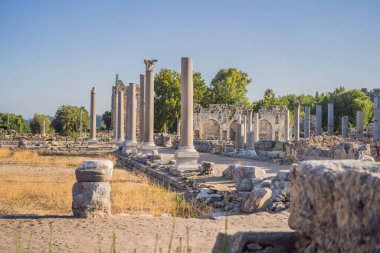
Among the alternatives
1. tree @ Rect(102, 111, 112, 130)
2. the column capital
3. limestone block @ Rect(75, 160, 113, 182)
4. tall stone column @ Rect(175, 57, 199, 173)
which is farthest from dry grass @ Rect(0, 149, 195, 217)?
tree @ Rect(102, 111, 112, 130)

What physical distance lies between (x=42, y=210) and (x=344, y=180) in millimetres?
7553

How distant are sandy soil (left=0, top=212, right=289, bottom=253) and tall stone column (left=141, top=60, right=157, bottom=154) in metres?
13.3

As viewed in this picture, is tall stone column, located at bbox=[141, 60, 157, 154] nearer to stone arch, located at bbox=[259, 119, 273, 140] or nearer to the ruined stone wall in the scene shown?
the ruined stone wall

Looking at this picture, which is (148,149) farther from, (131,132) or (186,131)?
(186,131)

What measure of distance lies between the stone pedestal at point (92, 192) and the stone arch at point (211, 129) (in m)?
46.0

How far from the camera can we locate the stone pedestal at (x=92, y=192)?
7734mm

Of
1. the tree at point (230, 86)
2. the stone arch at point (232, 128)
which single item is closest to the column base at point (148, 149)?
the stone arch at point (232, 128)

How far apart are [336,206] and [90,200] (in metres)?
5.46

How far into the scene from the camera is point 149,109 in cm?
2095

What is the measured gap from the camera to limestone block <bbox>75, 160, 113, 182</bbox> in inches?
311

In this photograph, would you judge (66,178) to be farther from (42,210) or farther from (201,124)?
(201,124)

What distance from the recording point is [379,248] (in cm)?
260

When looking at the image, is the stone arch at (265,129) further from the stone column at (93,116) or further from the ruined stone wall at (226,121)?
the stone column at (93,116)

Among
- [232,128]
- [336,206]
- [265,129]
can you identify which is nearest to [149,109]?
[336,206]
